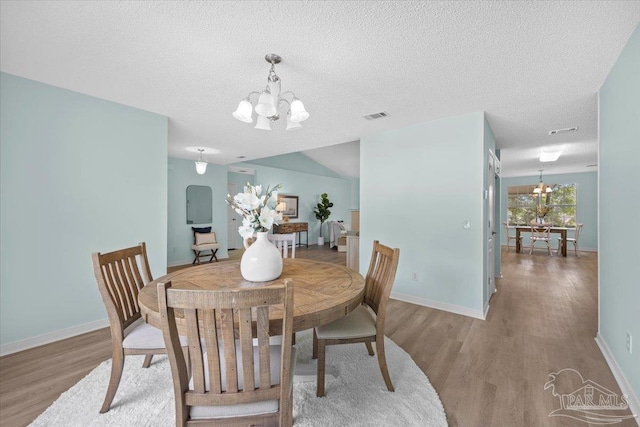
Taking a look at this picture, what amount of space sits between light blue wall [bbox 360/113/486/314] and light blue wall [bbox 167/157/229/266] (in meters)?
4.16

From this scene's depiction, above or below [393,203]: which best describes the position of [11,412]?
below

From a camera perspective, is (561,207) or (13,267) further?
(561,207)

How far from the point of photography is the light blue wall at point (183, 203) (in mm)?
5938

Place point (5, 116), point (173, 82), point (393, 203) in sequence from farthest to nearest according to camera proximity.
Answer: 1. point (393, 203)
2. point (173, 82)
3. point (5, 116)

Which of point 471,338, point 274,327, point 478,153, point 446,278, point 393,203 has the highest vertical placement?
point 478,153

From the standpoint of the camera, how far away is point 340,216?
35.6 ft

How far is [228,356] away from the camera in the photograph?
1023 millimetres

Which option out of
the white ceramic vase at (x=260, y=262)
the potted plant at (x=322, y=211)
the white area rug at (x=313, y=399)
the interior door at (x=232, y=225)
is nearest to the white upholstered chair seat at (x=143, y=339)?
the white area rug at (x=313, y=399)

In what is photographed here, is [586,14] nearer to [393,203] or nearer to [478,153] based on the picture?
[478,153]

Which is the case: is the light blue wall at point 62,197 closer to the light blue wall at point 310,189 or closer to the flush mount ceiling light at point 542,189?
the light blue wall at point 310,189

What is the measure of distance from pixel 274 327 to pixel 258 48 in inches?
72.1

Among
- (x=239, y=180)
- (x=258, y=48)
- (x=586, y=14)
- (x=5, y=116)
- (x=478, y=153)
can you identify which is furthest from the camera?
(x=239, y=180)

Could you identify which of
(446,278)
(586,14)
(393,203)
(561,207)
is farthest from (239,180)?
(561,207)

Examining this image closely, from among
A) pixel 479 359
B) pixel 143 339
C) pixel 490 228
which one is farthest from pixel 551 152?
pixel 143 339
